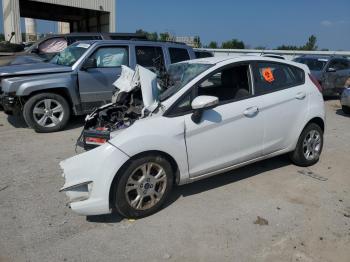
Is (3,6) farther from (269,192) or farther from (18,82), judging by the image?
(269,192)

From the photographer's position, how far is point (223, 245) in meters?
3.54

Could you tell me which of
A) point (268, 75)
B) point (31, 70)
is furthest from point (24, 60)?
point (268, 75)

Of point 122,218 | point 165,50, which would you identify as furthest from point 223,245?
point 165,50

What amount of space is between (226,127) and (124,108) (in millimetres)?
1299

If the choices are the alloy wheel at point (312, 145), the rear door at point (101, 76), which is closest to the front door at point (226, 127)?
the alloy wheel at point (312, 145)

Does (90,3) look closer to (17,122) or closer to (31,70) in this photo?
(17,122)

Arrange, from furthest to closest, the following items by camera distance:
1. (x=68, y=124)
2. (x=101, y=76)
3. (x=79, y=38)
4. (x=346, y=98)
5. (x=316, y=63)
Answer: (x=316, y=63) < (x=79, y=38) < (x=346, y=98) < (x=68, y=124) < (x=101, y=76)

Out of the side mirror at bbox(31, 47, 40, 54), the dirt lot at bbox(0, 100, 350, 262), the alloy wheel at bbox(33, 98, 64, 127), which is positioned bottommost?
the dirt lot at bbox(0, 100, 350, 262)

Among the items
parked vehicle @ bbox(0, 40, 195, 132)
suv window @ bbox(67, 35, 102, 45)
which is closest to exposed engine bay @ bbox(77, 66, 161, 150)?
parked vehicle @ bbox(0, 40, 195, 132)

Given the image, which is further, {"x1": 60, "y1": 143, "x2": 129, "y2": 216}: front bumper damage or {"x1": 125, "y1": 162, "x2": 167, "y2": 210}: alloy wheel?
{"x1": 125, "y1": 162, "x2": 167, "y2": 210}: alloy wheel

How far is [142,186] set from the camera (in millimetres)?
3953

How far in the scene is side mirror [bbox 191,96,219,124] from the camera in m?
4.04

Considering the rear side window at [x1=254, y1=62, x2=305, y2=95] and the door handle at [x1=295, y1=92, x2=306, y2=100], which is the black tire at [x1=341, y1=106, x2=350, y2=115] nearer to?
the rear side window at [x1=254, y1=62, x2=305, y2=95]

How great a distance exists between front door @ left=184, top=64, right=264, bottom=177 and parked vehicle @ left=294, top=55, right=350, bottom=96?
871 cm
